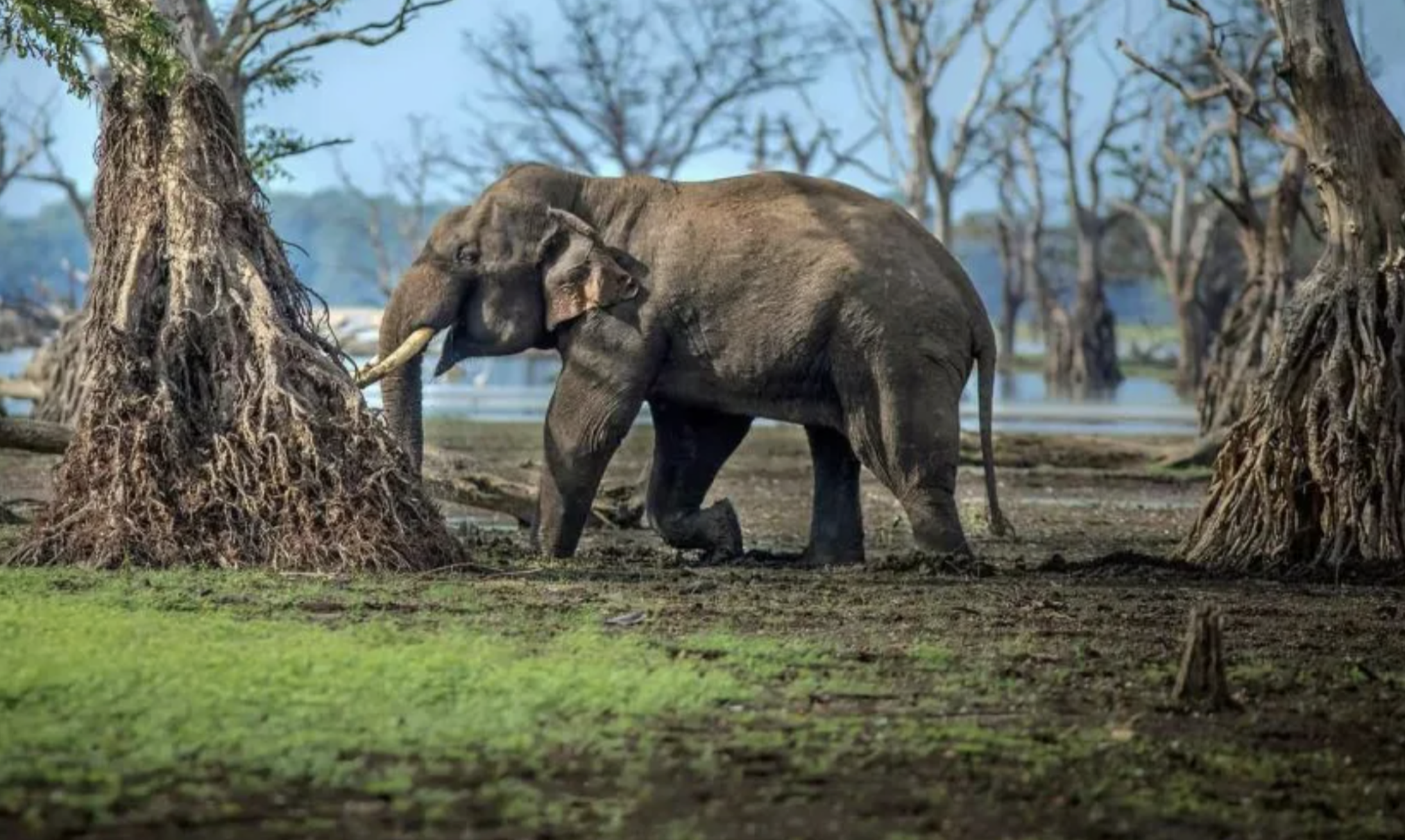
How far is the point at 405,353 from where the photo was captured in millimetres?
13023

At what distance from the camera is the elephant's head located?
41.9 feet

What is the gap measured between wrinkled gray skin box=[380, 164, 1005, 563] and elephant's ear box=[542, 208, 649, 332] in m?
0.01

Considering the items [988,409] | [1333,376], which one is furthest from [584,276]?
[1333,376]

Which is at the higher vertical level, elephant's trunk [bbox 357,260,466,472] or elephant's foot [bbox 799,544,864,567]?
elephant's trunk [bbox 357,260,466,472]

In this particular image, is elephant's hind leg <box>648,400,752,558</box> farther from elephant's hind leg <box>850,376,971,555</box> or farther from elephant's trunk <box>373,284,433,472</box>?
elephant's trunk <box>373,284,433,472</box>

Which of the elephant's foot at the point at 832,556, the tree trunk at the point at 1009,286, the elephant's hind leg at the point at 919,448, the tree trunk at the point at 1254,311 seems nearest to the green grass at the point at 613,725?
the elephant's hind leg at the point at 919,448

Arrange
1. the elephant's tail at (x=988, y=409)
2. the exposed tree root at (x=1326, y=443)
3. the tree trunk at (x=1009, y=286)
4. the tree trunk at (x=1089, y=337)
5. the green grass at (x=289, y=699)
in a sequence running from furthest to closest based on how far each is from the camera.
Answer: the tree trunk at (x=1009, y=286) < the tree trunk at (x=1089, y=337) < the elephant's tail at (x=988, y=409) < the exposed tree root at (x=1326, y=443) < the green grass at (x=289, y=699)

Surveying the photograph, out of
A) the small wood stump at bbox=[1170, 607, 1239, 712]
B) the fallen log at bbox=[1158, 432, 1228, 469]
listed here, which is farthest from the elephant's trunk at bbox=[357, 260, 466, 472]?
the fallen log at bbox=[1158, 432, 1228, 469]

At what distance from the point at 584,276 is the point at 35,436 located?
134 inches

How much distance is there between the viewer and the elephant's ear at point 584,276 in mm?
12539

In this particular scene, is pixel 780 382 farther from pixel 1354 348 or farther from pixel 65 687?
pixel 65 687

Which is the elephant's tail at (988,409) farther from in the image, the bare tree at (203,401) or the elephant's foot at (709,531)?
the bare tree at (203,401)

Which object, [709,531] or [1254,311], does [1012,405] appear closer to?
[1254,311]

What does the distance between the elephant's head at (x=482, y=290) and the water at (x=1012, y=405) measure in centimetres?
1054
